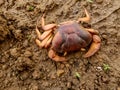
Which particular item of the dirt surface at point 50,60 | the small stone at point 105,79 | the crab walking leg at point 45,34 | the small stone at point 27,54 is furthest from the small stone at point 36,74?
the small stone at point 105,79

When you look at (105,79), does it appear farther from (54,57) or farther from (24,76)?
(24,76)

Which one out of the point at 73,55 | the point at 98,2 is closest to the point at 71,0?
the point at 98,2

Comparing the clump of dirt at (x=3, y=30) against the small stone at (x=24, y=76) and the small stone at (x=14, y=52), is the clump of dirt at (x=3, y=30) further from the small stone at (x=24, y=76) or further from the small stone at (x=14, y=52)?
the small stone at (x=24, y=76)

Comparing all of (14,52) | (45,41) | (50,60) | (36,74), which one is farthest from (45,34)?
(36,74)

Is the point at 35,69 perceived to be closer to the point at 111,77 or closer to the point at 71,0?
the point at 111,77

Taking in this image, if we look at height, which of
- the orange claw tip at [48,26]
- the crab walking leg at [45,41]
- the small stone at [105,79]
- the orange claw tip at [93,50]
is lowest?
the small stone at [105,79]

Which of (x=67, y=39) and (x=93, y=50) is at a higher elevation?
(x=67, y=39)
